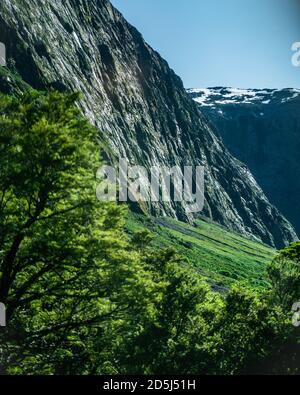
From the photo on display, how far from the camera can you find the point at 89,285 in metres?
22.7

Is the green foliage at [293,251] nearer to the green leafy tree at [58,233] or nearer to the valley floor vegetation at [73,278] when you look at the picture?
the valley floor vegetation at [73,278]

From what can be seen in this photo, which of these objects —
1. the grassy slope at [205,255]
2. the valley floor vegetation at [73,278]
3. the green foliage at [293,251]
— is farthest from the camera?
the grassy slope at [205,255]

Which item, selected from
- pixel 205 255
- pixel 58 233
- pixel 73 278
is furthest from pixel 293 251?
pixel 205 255

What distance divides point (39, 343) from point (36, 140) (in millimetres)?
11296

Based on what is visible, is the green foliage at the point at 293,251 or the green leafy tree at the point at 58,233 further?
the green foliage at the point at 293,251

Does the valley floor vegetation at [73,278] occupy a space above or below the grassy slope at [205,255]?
below

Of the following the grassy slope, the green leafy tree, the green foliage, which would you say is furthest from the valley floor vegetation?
the grassy slope

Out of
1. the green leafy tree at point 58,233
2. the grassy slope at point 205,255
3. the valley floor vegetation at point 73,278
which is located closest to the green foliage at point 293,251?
the valley floor vegetation at point 73,278

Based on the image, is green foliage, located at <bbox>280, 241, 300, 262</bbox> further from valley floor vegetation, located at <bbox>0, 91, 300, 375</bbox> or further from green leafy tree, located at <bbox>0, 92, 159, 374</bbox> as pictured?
green leafy tree, located at <bbox>0, 92, 159, 374</bbox>

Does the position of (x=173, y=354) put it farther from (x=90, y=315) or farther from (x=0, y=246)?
(x=0, y=246)

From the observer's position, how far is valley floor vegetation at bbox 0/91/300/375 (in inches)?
783

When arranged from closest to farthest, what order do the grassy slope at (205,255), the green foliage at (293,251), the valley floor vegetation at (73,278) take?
the valley floor vegetation at (73,278) < the green foliage at (293,251) < the grassy slope at (205,255)

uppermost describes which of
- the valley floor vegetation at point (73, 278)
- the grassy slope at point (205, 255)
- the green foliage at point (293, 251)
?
the grassy slope at point (205, 255)

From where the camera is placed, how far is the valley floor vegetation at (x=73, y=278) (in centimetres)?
1989
